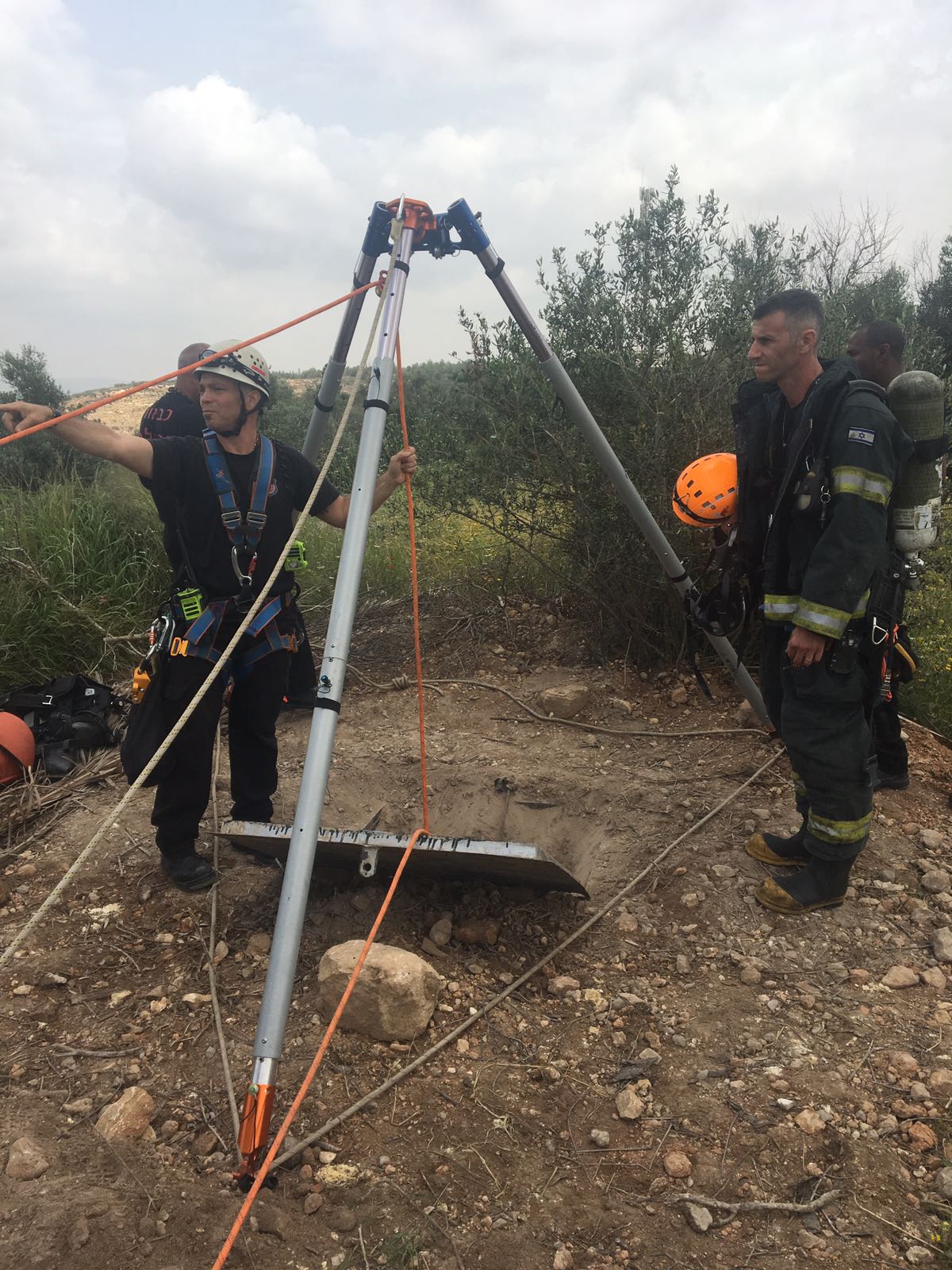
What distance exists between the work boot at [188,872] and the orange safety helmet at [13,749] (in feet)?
5.02

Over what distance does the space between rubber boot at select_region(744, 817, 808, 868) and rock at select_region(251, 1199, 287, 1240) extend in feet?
7.03

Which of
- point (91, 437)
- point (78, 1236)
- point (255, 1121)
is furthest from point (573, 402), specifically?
point (78, 1236)

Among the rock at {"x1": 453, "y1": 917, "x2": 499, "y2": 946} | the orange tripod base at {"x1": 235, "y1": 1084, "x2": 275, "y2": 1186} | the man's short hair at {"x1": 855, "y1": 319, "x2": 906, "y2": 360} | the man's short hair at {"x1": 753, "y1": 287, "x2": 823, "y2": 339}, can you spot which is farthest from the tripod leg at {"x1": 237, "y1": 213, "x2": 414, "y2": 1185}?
the man's short hair at {"x1": 855, "y1": 319, "x2": 906, "y2": 360}

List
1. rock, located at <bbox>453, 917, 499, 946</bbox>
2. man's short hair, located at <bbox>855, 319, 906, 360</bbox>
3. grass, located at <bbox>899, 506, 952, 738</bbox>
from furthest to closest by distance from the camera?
grass, located at <bbox>899, 506, 952, 738</bbox> < man's short hair, located at <bbox>855, 319, 906, 360</bbox> < rock, located at <bbox>453, 917, 499, 946</bbox>

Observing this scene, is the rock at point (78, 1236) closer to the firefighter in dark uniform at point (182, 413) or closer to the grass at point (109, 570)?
the firefighter in dark uniform at point (182, 413)

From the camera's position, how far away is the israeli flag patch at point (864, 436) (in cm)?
247

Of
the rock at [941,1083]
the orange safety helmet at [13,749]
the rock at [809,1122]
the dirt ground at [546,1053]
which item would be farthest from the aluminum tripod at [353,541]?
the orange safety helmet at [13,749]

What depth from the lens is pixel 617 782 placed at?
3.87 metres

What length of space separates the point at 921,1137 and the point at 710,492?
2132 mm

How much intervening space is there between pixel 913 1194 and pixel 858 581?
165cm

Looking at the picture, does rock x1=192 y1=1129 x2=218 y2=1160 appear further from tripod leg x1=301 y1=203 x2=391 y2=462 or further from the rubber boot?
tripod leg x1=301 y1=203 x2=391 y2=462

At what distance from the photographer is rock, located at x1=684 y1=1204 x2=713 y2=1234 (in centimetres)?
177

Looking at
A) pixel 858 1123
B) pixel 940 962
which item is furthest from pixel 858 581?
pixel 858 1123

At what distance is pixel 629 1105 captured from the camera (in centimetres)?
211
